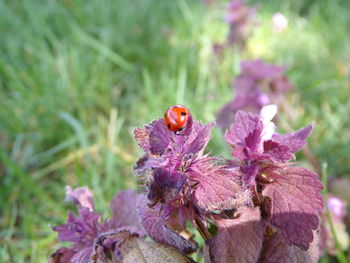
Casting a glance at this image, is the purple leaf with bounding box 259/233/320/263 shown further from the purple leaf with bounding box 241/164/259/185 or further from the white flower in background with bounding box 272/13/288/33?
the white flower in background with bounding box 272/13/288/33

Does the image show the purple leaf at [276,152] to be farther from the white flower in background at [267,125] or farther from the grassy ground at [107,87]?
the grassy ground at [107,87]

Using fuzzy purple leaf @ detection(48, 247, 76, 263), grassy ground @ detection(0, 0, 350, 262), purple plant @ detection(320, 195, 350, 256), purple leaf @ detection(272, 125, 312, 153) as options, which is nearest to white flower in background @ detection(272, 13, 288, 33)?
grassy ground @ detection(0, 0, 350, 262)

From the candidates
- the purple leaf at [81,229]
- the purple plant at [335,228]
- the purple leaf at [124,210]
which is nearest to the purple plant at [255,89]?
the purple plant at [335,228]

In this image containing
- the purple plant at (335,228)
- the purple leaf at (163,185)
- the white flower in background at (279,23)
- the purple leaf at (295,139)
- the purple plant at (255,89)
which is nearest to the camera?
the purple leaf at (163,185)

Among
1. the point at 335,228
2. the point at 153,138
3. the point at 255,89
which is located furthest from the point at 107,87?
the point at 153,138

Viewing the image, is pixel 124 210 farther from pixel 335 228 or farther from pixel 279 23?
pixel 279 23

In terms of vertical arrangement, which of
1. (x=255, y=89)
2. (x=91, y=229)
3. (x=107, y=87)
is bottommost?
(x=91, y=229)
